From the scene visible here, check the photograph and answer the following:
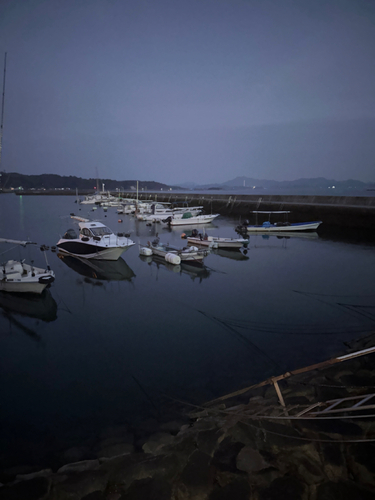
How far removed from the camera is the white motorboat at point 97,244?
83.3 feet

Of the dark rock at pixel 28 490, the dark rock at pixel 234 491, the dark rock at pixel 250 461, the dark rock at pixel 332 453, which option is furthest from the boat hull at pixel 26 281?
the dark rock at pixel 332 453

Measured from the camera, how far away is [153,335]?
45.5 ft

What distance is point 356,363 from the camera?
33.4 ft

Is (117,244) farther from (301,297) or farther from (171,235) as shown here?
(171,235)

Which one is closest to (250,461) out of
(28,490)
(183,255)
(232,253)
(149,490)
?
(149,490)

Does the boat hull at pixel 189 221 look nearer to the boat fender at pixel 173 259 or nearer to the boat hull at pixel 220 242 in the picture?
the boat hull at pixel 220 242

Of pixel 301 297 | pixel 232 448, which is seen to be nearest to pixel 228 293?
pixel 301 297

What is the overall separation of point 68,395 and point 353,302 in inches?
648

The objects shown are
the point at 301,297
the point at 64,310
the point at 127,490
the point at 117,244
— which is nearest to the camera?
the point at 127,490

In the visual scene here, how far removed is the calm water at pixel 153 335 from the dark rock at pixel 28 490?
157cm

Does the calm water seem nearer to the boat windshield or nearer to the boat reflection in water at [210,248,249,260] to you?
the boat windshield

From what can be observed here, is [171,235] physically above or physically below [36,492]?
above

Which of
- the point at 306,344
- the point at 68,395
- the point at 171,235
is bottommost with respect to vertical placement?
the point at 68,395

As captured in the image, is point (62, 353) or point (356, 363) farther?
point (62, 353)
